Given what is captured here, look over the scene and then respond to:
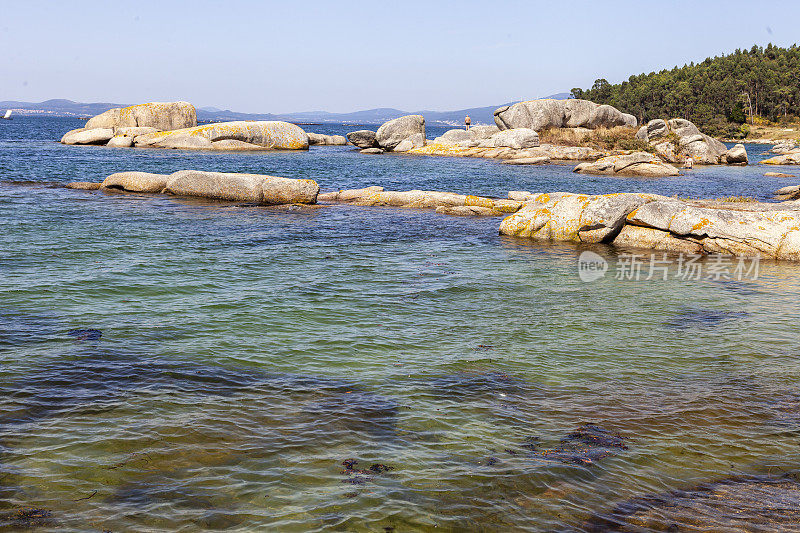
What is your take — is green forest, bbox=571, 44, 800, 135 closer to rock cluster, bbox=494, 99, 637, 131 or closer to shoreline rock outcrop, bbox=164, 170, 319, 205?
rock cluster, bbox=494, 99, 637, 131

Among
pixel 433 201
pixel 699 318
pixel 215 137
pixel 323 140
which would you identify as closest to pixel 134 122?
pixel 215 137

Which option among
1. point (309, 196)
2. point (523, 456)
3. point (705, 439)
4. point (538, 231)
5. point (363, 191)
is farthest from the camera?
point (363, 191)

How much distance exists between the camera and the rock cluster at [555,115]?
70.6 m

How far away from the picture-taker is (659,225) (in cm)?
1853

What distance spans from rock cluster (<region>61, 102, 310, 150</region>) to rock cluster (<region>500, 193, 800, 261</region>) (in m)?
49.0

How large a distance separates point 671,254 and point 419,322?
10815 mm

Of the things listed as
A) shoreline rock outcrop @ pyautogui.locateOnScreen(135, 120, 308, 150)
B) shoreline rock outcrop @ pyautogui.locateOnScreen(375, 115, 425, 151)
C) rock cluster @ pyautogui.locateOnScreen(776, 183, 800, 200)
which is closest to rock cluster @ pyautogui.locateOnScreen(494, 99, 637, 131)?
shoreline rock outcrop @ pyautogui.locateOnScreen(375, 115, 425, 151)

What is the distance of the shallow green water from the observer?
529cm

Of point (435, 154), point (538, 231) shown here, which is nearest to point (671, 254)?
point (538, 231)

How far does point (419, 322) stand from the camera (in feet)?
35.2

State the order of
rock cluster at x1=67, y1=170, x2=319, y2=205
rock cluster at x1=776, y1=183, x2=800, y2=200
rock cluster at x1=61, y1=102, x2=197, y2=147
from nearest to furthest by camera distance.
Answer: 1. rock cluster at x1=67, y1=170, x2=319, y2=205
2. rock cluster at x1=776, y1=183, x2=800, y2=200
3. rock cluster at x1=61, y1=102, x2=197, y2=147

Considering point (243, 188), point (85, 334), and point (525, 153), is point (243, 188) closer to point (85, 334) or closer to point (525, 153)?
point (85, 334)

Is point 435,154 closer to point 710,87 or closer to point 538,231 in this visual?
point 538,231

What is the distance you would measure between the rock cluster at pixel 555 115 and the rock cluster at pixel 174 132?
88.5 feet
